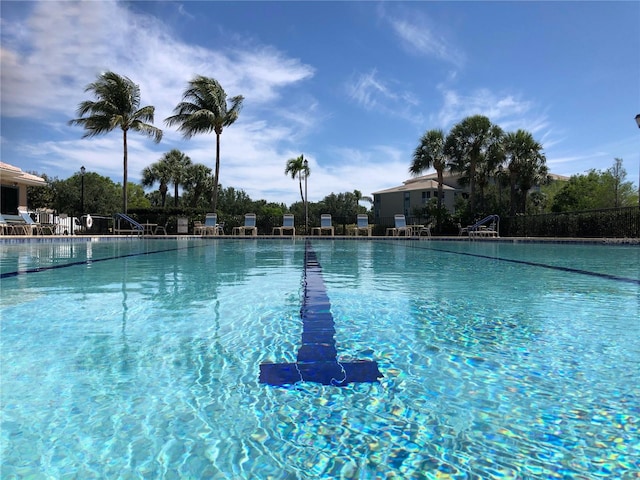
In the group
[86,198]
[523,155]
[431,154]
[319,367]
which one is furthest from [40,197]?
[319,367]

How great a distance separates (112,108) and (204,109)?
4.64 meters

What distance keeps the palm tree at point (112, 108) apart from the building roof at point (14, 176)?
379 centimetres

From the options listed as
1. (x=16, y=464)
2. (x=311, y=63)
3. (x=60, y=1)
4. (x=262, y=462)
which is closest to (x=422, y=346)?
(x=262, y=462)

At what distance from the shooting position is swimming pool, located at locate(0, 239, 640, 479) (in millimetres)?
1414

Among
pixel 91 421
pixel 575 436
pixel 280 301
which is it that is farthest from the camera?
pixel 280 301

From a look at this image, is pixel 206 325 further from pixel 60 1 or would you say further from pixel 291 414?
pixel 60 1

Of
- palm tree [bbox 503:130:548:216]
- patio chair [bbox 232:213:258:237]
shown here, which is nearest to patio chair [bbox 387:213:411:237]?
palm tree [bbox 503:130:548:216]

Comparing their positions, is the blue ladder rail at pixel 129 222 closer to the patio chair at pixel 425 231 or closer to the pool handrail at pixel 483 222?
the patio chair at pixel 425 231

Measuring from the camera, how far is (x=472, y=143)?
2339cm

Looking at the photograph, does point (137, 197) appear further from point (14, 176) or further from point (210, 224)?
point (210, 224)

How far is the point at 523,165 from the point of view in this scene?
24.2 metres

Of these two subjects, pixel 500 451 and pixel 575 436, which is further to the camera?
pixel 575 436

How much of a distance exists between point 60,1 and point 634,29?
19221 millimetres

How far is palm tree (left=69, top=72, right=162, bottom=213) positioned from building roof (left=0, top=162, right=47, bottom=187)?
3791mm
